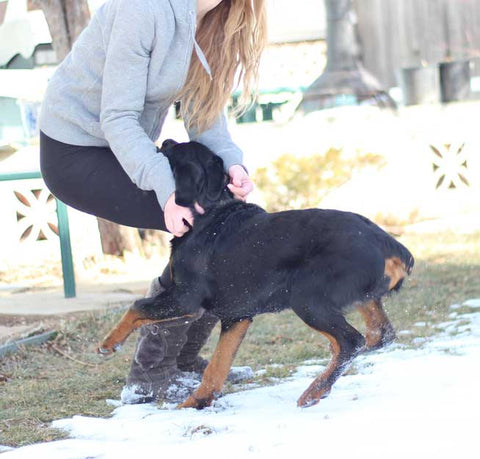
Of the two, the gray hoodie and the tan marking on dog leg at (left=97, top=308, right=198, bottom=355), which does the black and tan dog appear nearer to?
the tan marking on dog leg at (left=97, top=308, right=198, bottom=355)

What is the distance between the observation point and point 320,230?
3203 mm

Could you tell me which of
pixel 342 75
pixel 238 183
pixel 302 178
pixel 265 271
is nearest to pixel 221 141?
pixel 238 183

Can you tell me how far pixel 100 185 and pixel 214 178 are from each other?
0.41 m

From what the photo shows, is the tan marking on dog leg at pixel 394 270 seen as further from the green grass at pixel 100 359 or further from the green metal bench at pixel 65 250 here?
the green metal bench at pixel 65 250

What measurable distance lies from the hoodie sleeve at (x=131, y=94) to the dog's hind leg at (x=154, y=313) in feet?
1.15

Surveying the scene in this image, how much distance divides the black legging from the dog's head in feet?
0.38

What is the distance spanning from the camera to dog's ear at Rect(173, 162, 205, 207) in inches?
129

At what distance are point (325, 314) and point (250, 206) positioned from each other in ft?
1.73

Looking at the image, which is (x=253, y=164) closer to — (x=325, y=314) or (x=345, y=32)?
(x=345, y=32)

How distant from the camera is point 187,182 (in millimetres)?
3307

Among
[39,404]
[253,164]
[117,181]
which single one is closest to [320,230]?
[117,181]

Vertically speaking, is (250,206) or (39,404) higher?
(250,206)

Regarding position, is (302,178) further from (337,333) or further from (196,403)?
(337,333)

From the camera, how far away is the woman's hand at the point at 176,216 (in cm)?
322
